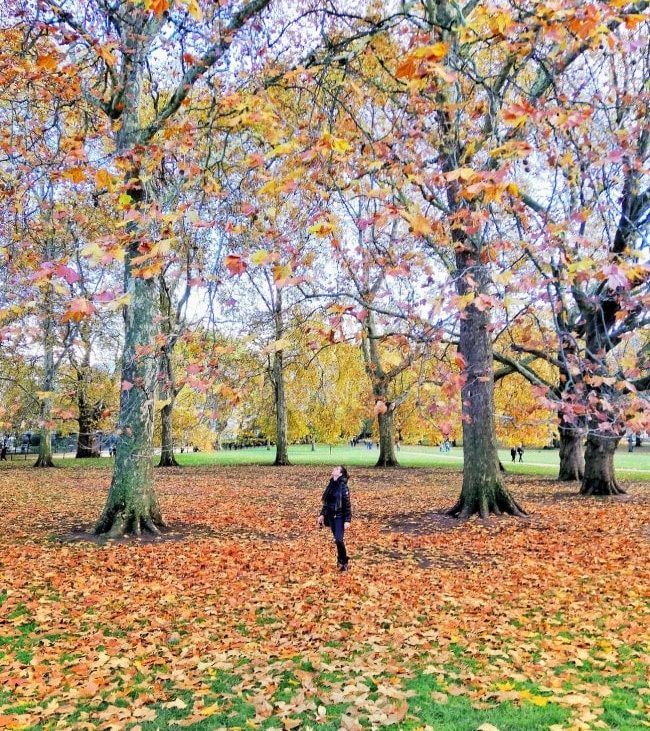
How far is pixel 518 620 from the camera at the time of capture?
6535 mm

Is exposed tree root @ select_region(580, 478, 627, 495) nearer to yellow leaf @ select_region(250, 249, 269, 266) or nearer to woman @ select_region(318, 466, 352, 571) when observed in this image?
woman @ select_region(318, 466, 352, 571)

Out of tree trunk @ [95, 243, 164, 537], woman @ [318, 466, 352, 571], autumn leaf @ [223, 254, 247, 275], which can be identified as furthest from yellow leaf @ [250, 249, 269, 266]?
tree trunk @ [95, 243, 164, 537]

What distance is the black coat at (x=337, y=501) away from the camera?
8820 millimetres

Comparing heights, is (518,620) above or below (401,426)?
below

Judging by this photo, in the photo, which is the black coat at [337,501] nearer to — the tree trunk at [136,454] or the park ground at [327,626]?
the park ground at [327,626]

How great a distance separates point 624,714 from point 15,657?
542 centimetres

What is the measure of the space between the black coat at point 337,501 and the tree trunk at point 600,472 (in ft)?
37.0

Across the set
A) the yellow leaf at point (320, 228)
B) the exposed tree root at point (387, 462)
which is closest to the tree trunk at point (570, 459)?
the exposed tree root at point (387, 462)

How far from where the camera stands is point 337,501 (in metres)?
8.84

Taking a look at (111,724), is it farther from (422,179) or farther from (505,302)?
→ (422,179)

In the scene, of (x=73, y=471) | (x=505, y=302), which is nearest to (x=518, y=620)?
(x=505, y=302)

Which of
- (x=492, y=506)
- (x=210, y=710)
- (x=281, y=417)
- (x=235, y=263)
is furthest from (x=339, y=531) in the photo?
(x=281, y=417)

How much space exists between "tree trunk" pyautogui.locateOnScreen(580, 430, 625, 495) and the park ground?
13.6 ft

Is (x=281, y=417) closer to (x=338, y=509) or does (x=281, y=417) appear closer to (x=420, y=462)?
(x=420, y=462)
